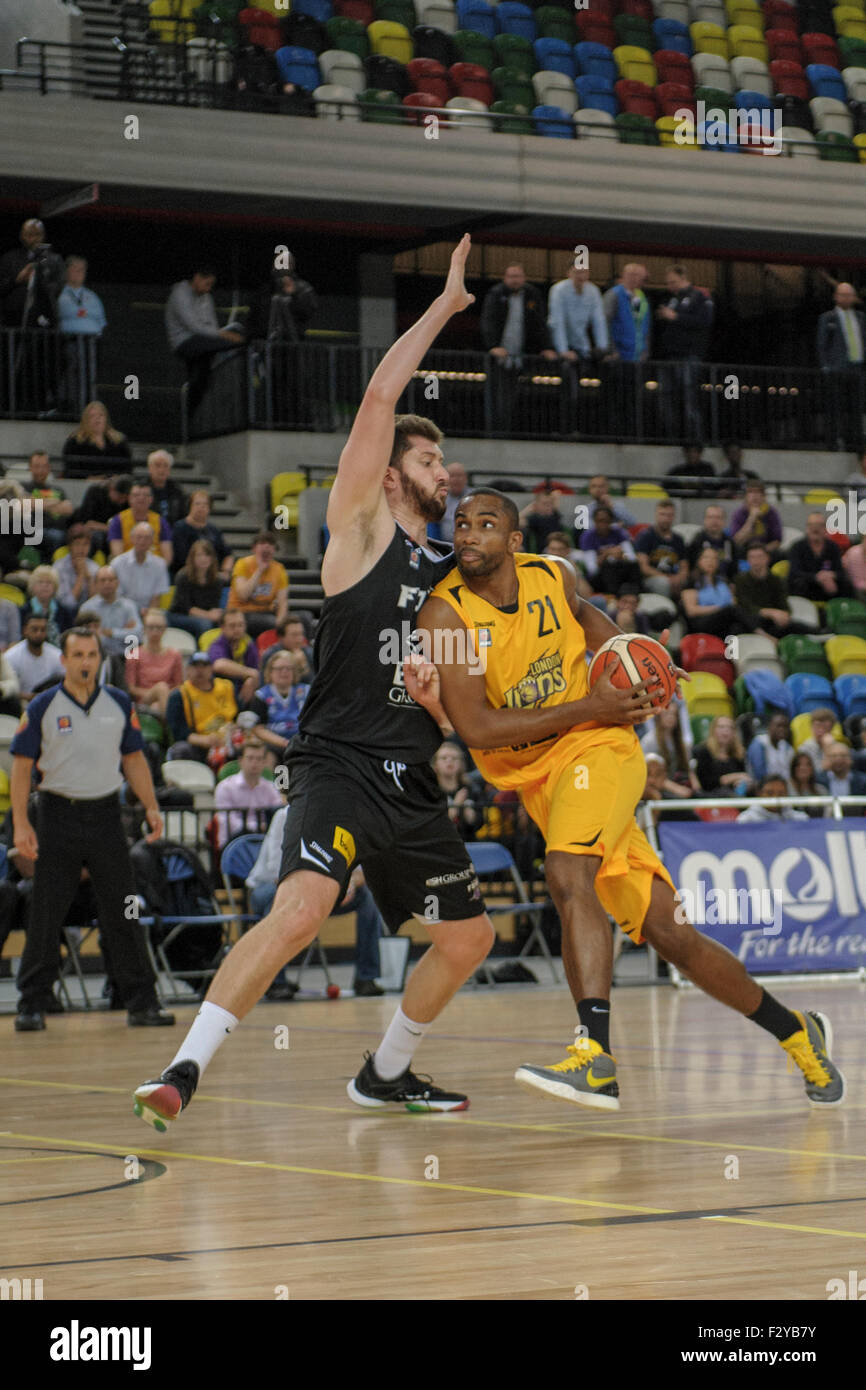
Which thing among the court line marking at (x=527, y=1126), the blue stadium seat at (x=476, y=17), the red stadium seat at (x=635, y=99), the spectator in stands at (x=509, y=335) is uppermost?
the blue stadium seat at (x=476, y=17)

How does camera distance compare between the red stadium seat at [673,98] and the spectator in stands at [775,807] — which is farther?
the red stadium seat at [673,98]

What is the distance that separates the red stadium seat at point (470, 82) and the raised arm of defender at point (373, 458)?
18732mm

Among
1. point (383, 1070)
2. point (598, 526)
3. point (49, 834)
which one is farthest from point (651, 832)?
point (383, 1070)

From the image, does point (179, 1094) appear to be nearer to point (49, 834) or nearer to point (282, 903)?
point (282, 903)

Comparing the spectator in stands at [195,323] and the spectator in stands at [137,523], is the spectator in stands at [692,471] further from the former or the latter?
the spectator in stands at [137,523]

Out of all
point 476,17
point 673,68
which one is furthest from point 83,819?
point 673,68

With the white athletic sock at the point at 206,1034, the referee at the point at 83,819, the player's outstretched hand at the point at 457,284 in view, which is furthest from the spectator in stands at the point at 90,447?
the white athletic sock at the point at 206,1034

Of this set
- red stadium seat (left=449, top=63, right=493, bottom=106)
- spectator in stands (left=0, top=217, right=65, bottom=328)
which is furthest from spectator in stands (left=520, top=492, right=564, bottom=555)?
red stadium seat (left=449, top=63, right=493, bottom=106)

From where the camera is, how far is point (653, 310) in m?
25.9

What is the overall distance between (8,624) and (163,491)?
9.49ft

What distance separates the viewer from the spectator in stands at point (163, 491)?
17000mm

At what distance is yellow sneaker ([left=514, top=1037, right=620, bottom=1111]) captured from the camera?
597 centimetres

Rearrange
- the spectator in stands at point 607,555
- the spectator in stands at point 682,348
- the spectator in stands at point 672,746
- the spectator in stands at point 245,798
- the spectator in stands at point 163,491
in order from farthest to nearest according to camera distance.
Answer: the spectator in stands at point 682,348
the spectator in stands at point 607,555
the spectator in stands at point 163,491
the spectator in stands at point 672,746
the spectator in stands at point 245,798

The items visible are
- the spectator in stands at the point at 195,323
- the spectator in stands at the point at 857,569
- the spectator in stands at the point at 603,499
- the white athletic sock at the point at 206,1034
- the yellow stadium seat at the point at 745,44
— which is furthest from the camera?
the yellow stadium seat at the point at 745,44
